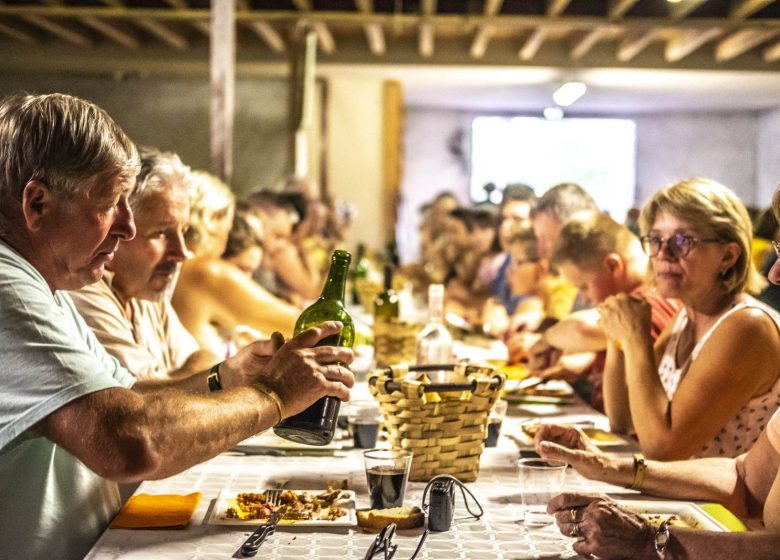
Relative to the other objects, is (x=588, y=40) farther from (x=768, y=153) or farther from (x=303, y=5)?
(x=768, y=153)

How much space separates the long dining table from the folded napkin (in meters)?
0.01

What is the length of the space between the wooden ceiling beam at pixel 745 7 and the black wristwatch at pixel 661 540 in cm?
676

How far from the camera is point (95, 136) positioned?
1.43 metres

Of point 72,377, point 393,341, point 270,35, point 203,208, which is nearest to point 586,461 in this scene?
point 72,377

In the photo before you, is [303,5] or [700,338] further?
[303,5]

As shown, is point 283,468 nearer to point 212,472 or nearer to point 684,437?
point 212,472

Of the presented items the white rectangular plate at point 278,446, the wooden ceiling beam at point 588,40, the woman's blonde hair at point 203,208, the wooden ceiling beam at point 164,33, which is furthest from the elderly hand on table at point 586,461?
the wooden ceiling beam at point 164,33

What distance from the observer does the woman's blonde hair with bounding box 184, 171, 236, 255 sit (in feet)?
10.9

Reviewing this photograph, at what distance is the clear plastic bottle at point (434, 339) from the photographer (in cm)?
302

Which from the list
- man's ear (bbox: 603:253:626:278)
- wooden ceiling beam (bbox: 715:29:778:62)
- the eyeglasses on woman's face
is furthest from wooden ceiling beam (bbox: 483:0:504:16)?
the eyeglasses on woman's face

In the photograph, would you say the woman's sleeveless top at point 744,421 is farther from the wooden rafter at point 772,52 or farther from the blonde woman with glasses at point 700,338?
the wooden rafter at point 772,52

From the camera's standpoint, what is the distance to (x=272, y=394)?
1538 mm

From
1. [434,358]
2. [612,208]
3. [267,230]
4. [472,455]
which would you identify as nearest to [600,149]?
[612,208]

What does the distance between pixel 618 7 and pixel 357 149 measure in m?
4.48
